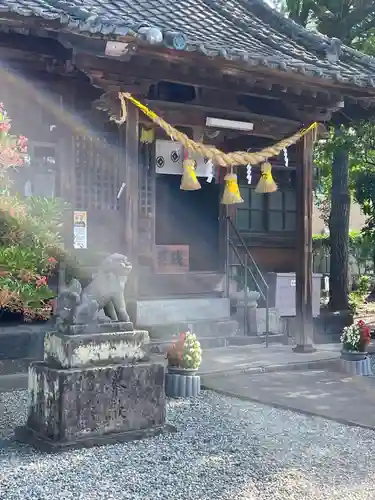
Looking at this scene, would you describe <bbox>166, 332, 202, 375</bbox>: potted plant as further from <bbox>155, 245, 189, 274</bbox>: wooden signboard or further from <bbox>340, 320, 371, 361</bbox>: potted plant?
<bbox>155, 245, 189, 274</bbox>: wooden signboard

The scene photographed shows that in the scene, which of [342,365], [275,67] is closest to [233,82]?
[275,67]

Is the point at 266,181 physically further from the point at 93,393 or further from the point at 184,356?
the point at 93,393

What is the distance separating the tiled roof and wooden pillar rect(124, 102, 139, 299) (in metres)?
1.36

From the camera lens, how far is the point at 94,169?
10.2 metres

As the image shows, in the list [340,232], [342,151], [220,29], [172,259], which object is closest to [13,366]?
[172,259]

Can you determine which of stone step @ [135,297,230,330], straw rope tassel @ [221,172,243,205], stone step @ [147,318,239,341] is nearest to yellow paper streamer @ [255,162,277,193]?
straw rope tassel @ [221,172,243,205]

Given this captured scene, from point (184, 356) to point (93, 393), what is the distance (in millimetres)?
2141

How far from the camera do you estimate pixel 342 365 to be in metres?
9.73

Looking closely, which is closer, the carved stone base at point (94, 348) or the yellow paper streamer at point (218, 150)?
the carved stone base at point (94, 348)

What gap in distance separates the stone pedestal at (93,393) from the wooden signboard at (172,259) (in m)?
5.90

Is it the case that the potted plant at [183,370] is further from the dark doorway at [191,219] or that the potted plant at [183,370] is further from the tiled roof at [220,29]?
the dark doorway at [191,219]

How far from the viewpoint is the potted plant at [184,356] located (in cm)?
777

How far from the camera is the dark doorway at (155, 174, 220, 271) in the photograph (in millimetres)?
12836

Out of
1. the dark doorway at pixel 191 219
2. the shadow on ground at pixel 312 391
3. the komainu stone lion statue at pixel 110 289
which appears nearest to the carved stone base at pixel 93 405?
the komainu stone lion statue at pixel 110 289
